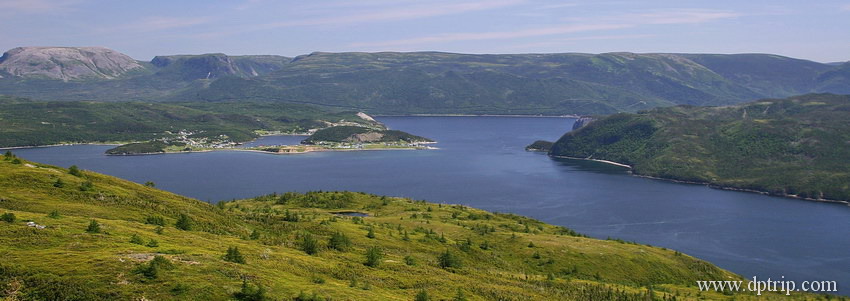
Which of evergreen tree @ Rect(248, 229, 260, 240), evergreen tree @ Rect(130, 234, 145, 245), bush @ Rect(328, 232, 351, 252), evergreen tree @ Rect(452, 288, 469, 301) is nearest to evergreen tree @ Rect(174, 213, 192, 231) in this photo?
evergreen tree @ Rect(248, 229, 260, 240)

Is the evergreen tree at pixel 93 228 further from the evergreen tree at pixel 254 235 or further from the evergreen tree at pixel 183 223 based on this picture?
the evergreen tree at pixel 254 235

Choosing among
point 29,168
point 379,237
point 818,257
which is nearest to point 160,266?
point 29,168

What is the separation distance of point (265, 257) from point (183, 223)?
43.5 ft

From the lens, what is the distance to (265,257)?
46656mm

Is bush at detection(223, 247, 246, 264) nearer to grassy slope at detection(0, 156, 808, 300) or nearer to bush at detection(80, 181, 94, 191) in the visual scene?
grassy slope at detection(0, 156, 808, 300)

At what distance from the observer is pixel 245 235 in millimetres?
58875

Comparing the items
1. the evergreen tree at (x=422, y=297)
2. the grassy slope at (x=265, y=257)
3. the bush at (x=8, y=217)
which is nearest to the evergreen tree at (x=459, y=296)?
the grassy slope at (x=265, y=257)

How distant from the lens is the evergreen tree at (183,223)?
55625 millimetres

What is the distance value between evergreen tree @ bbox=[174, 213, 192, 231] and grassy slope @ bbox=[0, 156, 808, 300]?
0.97m

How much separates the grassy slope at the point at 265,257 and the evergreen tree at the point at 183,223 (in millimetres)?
967

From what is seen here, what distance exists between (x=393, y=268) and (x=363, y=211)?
63.3m

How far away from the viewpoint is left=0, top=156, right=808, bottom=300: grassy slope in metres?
35.6

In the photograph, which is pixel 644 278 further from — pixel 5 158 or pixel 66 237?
pixel 5 158

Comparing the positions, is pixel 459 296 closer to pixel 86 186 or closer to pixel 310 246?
pixel 310 246
